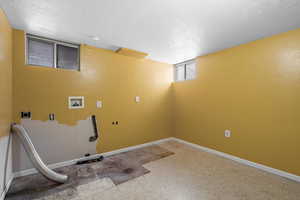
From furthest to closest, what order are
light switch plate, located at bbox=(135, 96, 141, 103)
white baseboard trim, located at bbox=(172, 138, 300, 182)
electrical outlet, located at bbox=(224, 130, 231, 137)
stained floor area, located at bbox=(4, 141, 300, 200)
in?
light switch plate, located at bbox=(135, 96, 141, 103) < electrical outlet, located at bbox=(224, 130, 231, 137) < white baseboard trim, located at bbox=(172, 138, 300, 182) < stained floor area, located at bbox=(4, 141, 300, 200)

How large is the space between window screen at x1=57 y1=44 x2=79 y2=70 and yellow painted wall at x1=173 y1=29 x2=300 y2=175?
2.93 meters

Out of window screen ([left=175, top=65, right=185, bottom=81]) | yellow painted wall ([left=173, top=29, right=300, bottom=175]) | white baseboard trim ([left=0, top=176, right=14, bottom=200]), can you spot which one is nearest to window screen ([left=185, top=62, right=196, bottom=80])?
window screen ([left=175, top=65, right=185, bottom=81])

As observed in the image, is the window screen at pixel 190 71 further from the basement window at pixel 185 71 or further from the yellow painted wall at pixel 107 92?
the yellow painted wall at pixel 107 92

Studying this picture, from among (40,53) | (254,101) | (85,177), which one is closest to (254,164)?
(254,101)

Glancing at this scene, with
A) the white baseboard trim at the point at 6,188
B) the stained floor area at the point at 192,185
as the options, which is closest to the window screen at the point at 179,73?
the stained floor area at the point at 192,185

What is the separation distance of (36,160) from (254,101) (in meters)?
3.79

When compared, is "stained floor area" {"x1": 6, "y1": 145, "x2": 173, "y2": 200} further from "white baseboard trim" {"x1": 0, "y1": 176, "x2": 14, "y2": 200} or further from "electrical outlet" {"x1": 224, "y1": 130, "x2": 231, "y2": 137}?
"electrical outlet" {"x1": 224, "y1": 130, "x2": 231, "y2": 137}

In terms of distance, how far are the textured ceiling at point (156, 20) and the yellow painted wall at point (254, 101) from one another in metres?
0.34

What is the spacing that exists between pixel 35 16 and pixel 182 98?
11.3 feet

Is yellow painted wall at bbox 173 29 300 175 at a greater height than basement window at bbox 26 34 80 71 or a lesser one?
lesser

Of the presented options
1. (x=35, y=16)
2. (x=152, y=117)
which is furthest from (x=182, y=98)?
(x=35, y=16)

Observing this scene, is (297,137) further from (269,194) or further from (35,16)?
(35,16)

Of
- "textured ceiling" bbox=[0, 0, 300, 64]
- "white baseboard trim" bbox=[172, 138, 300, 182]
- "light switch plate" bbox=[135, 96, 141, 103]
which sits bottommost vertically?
"white baseboard trim" bbox=[172, 138, 300, 182]

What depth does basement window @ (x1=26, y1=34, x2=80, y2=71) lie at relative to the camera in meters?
2.21
